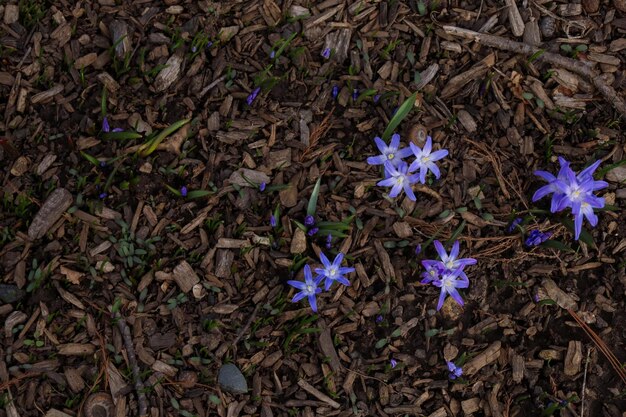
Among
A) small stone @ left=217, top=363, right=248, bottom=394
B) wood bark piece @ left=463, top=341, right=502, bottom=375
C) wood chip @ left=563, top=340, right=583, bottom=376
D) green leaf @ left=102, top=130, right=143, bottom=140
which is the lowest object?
wood chip @ left=563, top=340, right=583, bottom=376

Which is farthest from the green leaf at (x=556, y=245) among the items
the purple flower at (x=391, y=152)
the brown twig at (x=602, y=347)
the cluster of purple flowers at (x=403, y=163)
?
the purple flower at (x=391, y=152)

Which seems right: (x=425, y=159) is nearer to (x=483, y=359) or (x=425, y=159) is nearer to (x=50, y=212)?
(x=483, y=359)

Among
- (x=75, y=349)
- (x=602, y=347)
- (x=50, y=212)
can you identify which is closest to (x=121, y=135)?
(x=50, y=212)

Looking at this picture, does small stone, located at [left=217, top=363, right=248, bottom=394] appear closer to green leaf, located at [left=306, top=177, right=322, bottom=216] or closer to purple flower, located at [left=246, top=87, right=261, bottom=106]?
green leaf, located at [left=306, top=177, right=322, bottom=216]

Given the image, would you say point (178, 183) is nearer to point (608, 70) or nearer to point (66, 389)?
point (66, 389)

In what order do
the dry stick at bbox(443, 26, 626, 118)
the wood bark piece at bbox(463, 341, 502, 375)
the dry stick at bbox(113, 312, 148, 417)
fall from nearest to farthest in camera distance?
1. the dry stick at bbox(113, 312, 148, 417)
2. the wood bark piece at bbox(463, 341, 502, 375)
3. the dry stick at bbox(443, 26, 626, 118)

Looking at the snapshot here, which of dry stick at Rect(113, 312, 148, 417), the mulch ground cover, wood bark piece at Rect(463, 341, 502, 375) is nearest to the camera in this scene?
dry stick at Rect(113, 312, 148, 417)

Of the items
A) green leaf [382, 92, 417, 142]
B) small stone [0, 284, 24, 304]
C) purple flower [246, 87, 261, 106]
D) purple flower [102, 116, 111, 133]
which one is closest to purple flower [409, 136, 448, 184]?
green leaf [382, 92, 417, 142]
